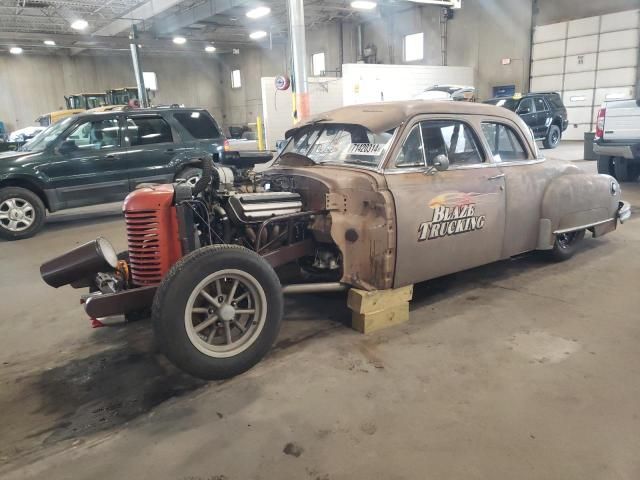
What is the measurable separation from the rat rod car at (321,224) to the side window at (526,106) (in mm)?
12029

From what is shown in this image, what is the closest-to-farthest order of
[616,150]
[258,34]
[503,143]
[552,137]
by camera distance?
[503,143], [616,150], [552,137], [258,34]

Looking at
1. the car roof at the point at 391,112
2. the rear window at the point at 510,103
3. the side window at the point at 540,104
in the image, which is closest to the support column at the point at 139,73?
the rear window at the point at 510,103

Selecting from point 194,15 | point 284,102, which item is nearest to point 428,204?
point 284,102

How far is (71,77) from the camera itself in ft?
99.6

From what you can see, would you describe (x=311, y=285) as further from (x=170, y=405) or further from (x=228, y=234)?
(x=170, y=405)

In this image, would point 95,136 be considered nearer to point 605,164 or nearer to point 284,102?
point 605,164

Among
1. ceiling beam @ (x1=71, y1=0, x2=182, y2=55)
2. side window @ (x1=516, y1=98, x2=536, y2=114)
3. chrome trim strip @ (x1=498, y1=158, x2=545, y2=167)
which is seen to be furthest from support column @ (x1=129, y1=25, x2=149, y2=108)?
chrome trim strip @ (x1=498, y1=158, x2=545, y2=167)

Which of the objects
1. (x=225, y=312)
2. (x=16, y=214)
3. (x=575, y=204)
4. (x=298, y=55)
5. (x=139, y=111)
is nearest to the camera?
(x=225, y=312)

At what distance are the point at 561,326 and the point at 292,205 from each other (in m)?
2.22

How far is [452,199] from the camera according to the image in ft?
12.4

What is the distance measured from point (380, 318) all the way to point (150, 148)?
5.95m

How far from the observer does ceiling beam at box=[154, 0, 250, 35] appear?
66.1 ft

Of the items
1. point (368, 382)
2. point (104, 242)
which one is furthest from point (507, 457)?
point (104, 242)

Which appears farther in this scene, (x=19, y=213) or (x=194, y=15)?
(x=194, y=15)
